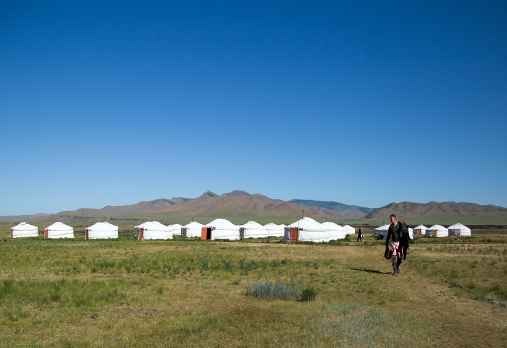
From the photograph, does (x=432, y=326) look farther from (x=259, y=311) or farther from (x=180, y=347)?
(x=180, y=347)

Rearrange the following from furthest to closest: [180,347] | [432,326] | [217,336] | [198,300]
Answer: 1. [198,300]
2. [432,326]
3. [217,336]
4. [180,347]

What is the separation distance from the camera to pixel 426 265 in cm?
1900

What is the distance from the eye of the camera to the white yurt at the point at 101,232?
5041 cm

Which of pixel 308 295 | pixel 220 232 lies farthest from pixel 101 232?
pixel 308 295

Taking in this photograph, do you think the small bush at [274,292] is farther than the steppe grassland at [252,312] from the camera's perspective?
Yes

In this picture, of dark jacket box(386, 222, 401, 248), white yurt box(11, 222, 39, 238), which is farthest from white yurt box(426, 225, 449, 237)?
white yurt box(11, 222, 39, 238)

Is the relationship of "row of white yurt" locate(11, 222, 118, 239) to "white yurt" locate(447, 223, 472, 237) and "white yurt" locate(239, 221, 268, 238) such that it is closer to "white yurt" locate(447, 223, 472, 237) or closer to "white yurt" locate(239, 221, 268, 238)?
"white yurt" locate(239, 221, 268, 238)

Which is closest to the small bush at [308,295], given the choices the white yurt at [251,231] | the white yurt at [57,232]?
the white yurt at [251,231]

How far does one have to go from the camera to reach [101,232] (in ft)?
168

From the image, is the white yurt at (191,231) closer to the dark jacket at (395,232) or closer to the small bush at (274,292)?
the dark jacket at (395,232)

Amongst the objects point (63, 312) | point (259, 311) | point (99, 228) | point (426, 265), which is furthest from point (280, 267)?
point (99, 228)

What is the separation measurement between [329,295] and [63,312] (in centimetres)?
744

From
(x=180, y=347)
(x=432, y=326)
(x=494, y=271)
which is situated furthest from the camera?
(x=494, y=271)

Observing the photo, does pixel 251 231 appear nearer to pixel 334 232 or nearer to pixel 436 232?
pixel 334 232
